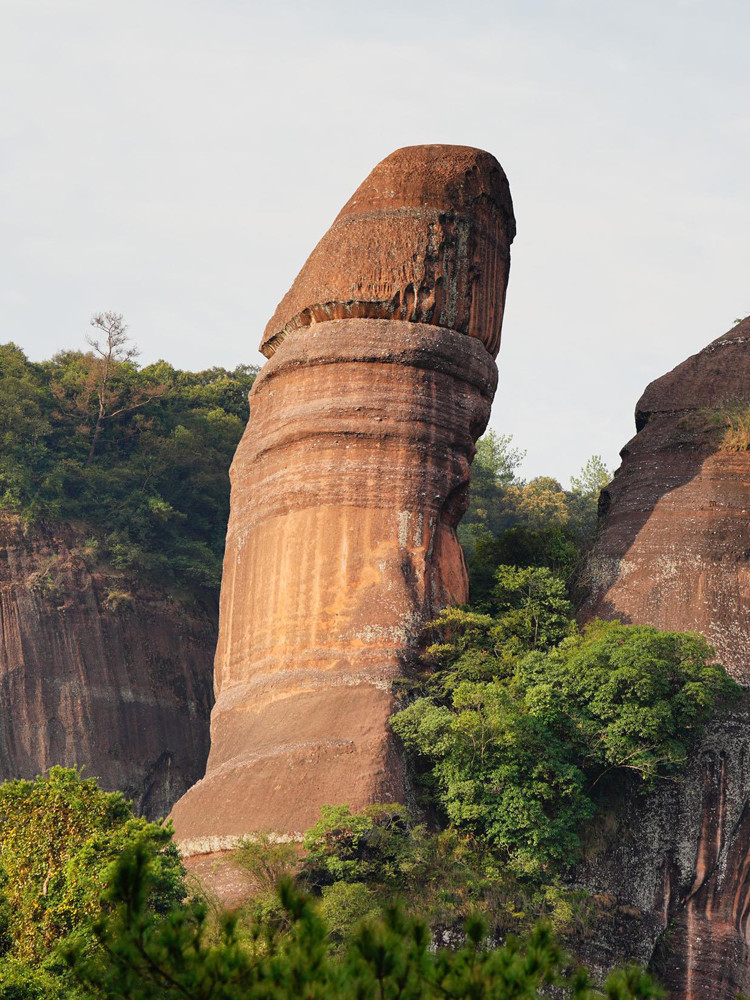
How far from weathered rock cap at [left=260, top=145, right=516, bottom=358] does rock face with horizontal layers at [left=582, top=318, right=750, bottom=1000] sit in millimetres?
3599

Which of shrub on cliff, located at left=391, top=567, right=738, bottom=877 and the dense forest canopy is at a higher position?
the dense forest canopy

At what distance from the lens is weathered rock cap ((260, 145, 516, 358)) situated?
26.8 m

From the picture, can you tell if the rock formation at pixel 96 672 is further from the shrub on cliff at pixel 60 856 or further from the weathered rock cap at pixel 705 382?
the shrub on cliff at pixel 60 856

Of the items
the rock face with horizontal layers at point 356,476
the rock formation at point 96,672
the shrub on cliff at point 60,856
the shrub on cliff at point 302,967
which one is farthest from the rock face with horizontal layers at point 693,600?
the shrub on cliff at point 302,967

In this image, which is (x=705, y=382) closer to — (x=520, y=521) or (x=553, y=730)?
(x=553, y=730)

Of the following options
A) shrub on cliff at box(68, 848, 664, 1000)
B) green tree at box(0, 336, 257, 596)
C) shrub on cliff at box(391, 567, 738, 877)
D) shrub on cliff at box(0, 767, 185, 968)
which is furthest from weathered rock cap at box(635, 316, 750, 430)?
shrub on cliff at box(68, 848, 664, 1000)

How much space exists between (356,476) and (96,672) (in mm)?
10680

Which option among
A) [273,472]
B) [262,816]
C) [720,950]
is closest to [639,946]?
[720,950]

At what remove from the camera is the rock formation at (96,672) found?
109 ft

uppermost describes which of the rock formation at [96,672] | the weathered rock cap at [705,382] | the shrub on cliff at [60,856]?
the weathered rock cap at [705,382]

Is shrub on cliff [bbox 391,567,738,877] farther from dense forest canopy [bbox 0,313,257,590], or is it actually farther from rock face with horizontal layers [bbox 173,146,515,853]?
dense forest canopy [bbox 0,313,257,590]

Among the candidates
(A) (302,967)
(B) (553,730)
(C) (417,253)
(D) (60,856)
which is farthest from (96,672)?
(A) (302,967)

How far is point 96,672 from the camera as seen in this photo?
34.2 metres

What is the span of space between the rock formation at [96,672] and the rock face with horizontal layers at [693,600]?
421 inches
